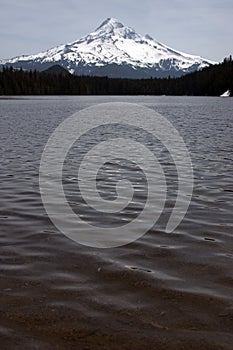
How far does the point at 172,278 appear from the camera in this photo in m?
7.34

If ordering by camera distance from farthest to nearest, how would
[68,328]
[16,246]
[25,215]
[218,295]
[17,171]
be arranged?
[17,171] → [25,215] → [16,246] → [218,295] → [68,328]

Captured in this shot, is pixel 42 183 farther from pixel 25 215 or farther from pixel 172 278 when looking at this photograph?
pixel 172 278

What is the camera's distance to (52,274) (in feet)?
24.5

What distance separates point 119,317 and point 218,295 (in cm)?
166

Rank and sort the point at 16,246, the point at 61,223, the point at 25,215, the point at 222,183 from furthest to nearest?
the point at 222,183
the point at 25,215
the point at 61,223
the point at 16,246

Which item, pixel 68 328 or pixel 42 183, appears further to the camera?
pixel 42 183

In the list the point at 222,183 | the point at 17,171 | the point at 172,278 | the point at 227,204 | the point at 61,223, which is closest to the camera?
the point at 172,278

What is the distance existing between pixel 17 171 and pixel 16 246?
10018mm

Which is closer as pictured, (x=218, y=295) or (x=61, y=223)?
(x=218, y=295)

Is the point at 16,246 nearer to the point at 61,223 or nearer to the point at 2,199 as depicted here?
the point at 61,223

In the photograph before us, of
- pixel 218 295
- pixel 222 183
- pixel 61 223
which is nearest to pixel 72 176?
pixel 222 183

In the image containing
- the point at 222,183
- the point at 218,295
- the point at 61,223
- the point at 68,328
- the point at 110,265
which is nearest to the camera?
the point at 68,328

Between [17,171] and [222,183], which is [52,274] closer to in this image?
[222,183]

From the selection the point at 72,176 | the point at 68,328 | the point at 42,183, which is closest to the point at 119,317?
the point at 68,328
